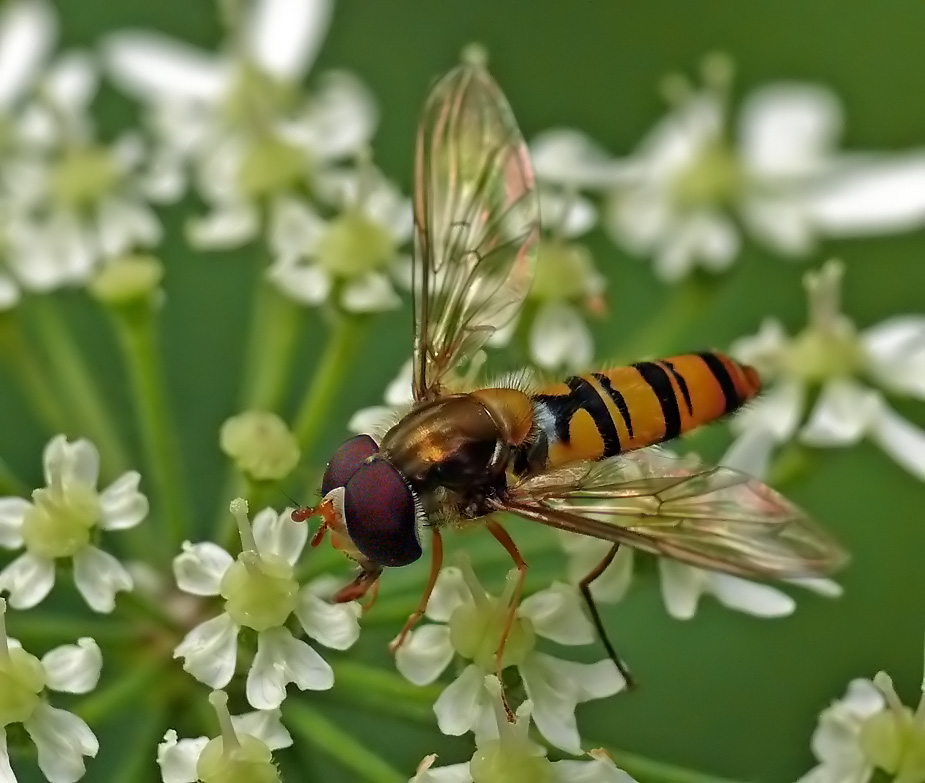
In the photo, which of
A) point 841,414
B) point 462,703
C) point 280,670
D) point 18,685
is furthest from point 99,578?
point 841,414

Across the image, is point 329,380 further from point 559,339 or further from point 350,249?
point 559,339

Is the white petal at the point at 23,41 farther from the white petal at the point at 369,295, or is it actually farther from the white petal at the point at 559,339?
the white petal at the point at 559,339

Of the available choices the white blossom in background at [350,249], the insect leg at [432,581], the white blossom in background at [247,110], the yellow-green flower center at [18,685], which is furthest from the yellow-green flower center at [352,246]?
the yellow-green flower center at [18,685]

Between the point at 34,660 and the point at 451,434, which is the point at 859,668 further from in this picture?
the point at 34,660

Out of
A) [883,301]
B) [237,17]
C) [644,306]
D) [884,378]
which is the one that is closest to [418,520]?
[884,378]

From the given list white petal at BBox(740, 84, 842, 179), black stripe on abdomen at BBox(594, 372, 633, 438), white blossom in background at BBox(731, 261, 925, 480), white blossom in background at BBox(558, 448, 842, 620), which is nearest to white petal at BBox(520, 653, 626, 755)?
white blossom in background at BBox(558, 448, 842, 620)

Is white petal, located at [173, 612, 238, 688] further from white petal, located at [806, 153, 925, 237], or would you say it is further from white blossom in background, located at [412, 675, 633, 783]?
white petal, located at [806, 153, 925, 237]
